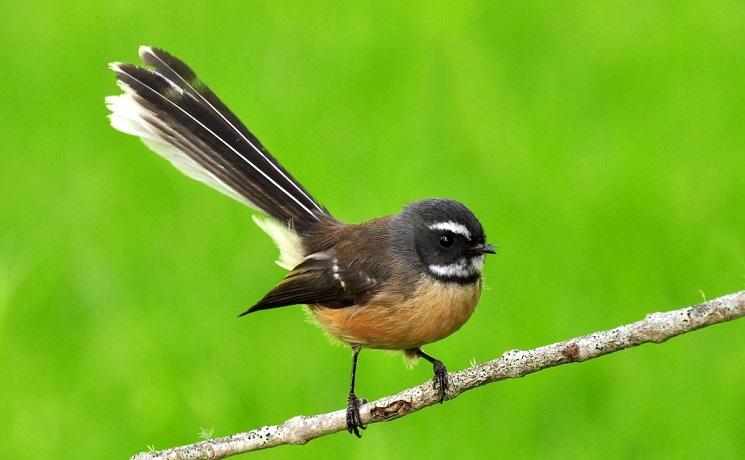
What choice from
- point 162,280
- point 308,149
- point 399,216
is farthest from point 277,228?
point 308,149

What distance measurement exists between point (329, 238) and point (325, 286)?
17.3 inches

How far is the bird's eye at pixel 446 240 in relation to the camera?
6.27 m

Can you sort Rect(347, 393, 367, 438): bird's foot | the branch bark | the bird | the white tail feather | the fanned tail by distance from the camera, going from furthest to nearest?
the white tail feather
the fanned tail
the bird
Rect(347, 393, 367, 438): bird's foot
the branch bark

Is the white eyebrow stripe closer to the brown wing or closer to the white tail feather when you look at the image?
the brown wing

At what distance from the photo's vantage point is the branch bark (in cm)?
416

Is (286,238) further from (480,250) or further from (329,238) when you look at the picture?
(480,250)

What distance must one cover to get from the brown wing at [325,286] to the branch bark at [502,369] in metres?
1.37

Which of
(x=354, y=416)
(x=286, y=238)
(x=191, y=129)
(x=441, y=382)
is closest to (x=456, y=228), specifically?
(x=441, y=382)

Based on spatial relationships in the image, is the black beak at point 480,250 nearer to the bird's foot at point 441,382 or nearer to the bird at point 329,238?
the bird at point 329,238

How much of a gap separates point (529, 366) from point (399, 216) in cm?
214

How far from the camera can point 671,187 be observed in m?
10.6

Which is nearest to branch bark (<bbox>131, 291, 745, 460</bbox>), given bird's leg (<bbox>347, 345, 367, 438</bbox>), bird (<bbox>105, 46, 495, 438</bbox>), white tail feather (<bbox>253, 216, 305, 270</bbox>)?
bird's leg (<bbox>347, 345, 367, 438</bbox>)

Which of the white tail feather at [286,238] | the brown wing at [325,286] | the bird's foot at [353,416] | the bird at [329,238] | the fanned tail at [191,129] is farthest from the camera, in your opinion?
the white tail feather at [286,238]

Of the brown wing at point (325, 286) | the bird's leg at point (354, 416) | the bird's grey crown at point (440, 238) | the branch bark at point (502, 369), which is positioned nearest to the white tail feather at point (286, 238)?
the brown wing at point (325, 286)
